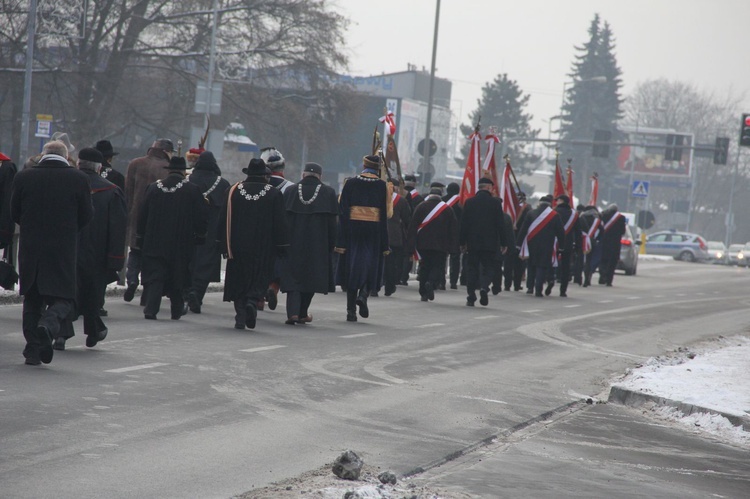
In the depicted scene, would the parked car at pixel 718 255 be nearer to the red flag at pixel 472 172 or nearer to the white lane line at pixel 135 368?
the red flag at pixel 472 172

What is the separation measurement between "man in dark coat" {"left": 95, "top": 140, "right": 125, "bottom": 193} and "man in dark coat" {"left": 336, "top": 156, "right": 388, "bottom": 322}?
2821 mm

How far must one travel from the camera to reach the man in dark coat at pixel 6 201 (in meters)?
10.6

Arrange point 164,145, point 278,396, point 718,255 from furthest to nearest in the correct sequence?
point 718,255, point 164,145, point 278,396

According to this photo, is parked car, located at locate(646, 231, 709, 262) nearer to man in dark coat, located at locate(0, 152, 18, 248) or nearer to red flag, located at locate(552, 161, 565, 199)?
red flag, located at locate(552, 161, 565, 199)

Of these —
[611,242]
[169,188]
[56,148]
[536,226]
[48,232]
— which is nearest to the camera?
[48,232]

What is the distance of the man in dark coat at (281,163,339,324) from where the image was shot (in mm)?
14438

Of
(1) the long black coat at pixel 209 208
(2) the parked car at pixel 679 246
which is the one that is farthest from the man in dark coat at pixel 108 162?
(2) the parked car at pixel 679 246

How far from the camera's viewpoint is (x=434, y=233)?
20.3 m

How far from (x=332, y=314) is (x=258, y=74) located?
30827mm

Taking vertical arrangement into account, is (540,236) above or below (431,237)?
A: above

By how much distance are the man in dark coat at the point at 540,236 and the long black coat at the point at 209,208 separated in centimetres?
929

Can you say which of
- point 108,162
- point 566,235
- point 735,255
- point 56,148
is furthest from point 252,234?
point 735,255

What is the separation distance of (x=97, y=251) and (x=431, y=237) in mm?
10100

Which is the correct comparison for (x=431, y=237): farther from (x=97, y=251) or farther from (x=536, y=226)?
(x=97, y=251)
